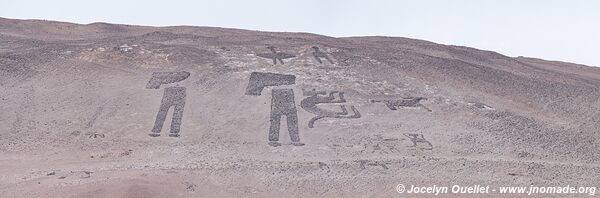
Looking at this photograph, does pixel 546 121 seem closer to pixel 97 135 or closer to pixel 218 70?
pixel 218 70

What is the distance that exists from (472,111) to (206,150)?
364 inches

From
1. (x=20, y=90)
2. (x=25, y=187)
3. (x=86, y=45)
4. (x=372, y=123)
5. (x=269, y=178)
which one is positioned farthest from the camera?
(x=86, y=45)

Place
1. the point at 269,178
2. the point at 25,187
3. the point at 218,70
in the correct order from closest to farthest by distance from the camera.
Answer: the point at 25,187 → the point at 269,178 → the point at 218,70

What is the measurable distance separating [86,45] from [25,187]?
45.5 ft

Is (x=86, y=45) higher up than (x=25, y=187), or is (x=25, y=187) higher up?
(x=86, y=45)

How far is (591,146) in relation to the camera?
76.3ft

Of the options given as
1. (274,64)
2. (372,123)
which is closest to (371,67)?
(274,64)

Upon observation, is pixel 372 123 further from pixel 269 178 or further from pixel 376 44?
pixel 376 44

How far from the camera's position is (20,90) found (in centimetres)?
2662

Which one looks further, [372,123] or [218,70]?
[218,70]

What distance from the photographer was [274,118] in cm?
2475

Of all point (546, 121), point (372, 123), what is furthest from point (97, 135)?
point (546, 121)

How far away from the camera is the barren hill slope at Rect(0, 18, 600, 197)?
19391mm

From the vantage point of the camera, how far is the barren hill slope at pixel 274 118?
19.4 meters
